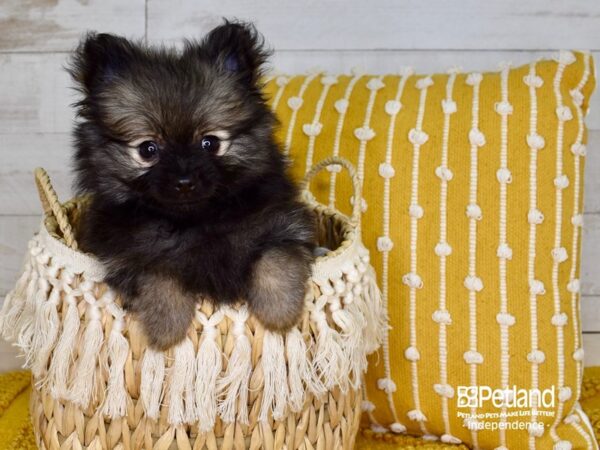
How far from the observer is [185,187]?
1.10m

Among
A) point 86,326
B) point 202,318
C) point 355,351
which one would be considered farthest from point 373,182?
point 86,326

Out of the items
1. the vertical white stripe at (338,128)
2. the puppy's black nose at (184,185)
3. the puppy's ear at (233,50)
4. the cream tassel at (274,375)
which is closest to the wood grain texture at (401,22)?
the vertical white stripe at (338,128)

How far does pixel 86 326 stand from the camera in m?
1.14

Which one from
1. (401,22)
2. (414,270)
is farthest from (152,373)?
(401,22)

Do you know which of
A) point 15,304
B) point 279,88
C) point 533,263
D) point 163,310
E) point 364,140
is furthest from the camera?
point 279,88

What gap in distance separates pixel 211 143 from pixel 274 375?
1.31ft

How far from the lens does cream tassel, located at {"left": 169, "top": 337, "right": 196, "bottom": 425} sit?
1086 mm

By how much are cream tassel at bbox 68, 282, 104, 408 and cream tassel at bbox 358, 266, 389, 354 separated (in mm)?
455

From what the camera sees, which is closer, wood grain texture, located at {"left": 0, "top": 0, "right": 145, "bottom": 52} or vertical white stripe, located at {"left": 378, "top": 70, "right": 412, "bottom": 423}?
vertical white stripe, located at {"left": 378, "top": 70, "right": 412, "bottom": 423}

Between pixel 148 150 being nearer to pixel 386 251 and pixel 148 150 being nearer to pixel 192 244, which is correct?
pixel 192 244

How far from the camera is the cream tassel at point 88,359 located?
112 cm

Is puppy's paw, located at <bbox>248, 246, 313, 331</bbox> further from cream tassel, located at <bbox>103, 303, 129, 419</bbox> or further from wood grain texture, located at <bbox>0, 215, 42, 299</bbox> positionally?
wood grain texture, located at <bbox>0, 215, 42, 299</bbox>

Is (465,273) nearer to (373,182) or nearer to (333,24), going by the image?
(373,182)

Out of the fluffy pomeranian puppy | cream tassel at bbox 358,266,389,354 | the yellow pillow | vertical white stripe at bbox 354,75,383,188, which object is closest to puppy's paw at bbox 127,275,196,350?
the fluffy pomeranian puppy
